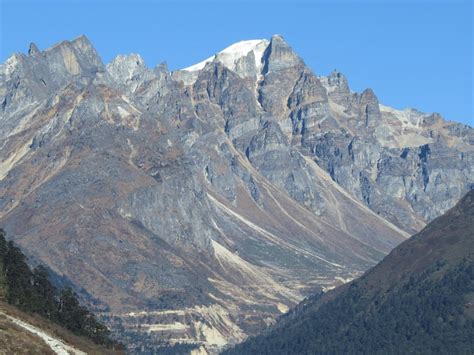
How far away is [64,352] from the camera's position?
4840 inches

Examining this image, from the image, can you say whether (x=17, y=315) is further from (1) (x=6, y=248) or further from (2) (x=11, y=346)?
(1) (x=6, y=248)

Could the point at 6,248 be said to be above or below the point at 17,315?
above

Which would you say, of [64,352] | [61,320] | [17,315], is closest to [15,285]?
[61,320]

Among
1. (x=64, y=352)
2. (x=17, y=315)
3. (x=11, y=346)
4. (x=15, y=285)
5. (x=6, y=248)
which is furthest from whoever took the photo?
(x=6, y=248)

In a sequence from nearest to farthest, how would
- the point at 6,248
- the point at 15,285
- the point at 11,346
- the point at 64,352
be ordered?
the point at 11,346, the point at 64,352, the point at 15,285, the point at 6,248

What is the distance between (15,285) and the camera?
18375 cm

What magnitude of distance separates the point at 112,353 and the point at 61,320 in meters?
33.4

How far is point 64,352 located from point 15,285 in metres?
62.6

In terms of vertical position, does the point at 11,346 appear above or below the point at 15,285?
below

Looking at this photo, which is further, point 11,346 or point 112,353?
point 112,353

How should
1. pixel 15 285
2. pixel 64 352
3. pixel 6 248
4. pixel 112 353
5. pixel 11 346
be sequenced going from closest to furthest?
pixel 11 346 → pixel 64 352 → pixel 112 353 → pixel 15 285 → pixel 6 248

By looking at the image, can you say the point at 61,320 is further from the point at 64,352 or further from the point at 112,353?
the point at 64,352

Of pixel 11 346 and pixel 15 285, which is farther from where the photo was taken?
pixel 15 285

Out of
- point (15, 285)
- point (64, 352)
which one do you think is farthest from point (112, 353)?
point (64, 352)
